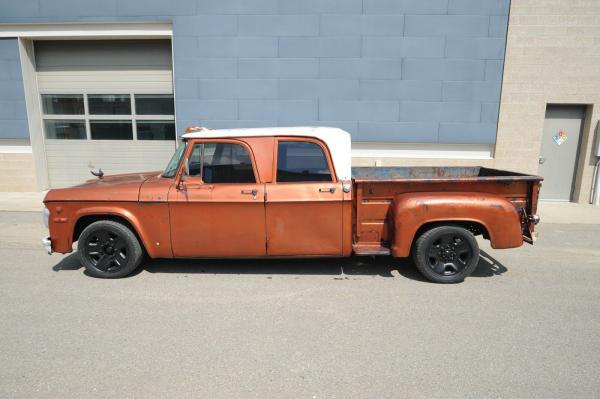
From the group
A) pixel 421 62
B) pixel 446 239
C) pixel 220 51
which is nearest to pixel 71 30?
pixel 220 51

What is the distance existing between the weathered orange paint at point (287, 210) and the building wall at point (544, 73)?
5.62 metres

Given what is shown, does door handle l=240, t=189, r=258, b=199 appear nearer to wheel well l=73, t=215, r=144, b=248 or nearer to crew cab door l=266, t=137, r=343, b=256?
crew cab door l=266, t=137, r=343, b=256

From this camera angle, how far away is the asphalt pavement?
107 inches

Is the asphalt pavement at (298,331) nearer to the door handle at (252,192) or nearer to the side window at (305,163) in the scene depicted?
the door handle at (252,192)

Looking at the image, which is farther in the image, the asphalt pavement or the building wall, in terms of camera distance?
the building wall

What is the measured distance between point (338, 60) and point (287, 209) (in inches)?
237

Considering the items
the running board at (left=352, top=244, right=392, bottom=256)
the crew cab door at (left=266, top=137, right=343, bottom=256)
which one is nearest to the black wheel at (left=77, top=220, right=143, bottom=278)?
the crew cab door at (left=266, top=137, right=343, bottom=256)

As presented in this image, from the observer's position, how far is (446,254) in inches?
177

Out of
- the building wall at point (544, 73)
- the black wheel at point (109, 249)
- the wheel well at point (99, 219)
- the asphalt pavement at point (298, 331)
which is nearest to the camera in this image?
the asphalt pavement at point (298, 331)

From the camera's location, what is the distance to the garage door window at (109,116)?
10328 mm

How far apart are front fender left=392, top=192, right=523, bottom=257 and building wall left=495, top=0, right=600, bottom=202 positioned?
5.67 m

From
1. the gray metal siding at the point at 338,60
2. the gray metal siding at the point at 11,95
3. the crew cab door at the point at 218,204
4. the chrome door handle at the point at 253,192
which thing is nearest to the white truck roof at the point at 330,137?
the crew cab door at the point at 218,204

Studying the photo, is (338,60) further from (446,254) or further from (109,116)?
(109,116)

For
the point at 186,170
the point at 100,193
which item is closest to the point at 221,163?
the point at 186,170
